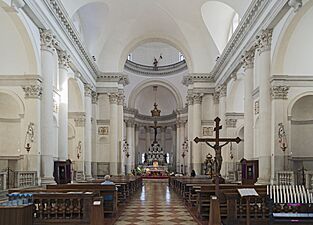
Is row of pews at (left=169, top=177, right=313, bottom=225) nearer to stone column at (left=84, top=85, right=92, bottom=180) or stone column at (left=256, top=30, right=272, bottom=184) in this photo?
stone column at (left=256, top=30, right=272, bottom=184)

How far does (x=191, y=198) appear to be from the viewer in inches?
688

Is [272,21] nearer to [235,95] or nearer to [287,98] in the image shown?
[287,98]

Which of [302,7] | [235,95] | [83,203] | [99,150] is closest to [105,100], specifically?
[99,150]

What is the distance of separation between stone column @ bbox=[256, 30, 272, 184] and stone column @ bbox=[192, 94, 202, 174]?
16.3 meters

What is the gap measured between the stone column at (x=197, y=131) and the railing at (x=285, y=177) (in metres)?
18.0

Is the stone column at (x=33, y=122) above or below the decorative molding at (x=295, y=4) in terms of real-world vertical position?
below

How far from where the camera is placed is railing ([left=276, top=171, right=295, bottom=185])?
58.5ft

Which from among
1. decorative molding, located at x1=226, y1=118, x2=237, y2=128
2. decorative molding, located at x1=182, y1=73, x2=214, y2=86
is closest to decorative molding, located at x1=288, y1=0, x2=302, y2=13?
decorative molding, located at x1=226, y1=118, x2=237, y2=128

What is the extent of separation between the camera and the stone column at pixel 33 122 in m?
18.7

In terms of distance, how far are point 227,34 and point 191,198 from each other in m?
17.2

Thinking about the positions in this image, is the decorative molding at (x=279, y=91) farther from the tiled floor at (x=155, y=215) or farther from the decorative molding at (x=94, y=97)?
the decorative molding at (x=94, y=97)

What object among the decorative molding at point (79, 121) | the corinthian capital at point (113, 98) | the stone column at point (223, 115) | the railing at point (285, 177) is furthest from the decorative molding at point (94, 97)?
the railing at point (285, 177)

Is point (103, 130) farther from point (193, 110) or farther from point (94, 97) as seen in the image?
point (193, 110)

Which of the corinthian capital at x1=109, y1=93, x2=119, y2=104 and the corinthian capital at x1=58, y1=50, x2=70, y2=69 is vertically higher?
the corinthian capital at x1=58, y1=50, x2=70, y2=69
